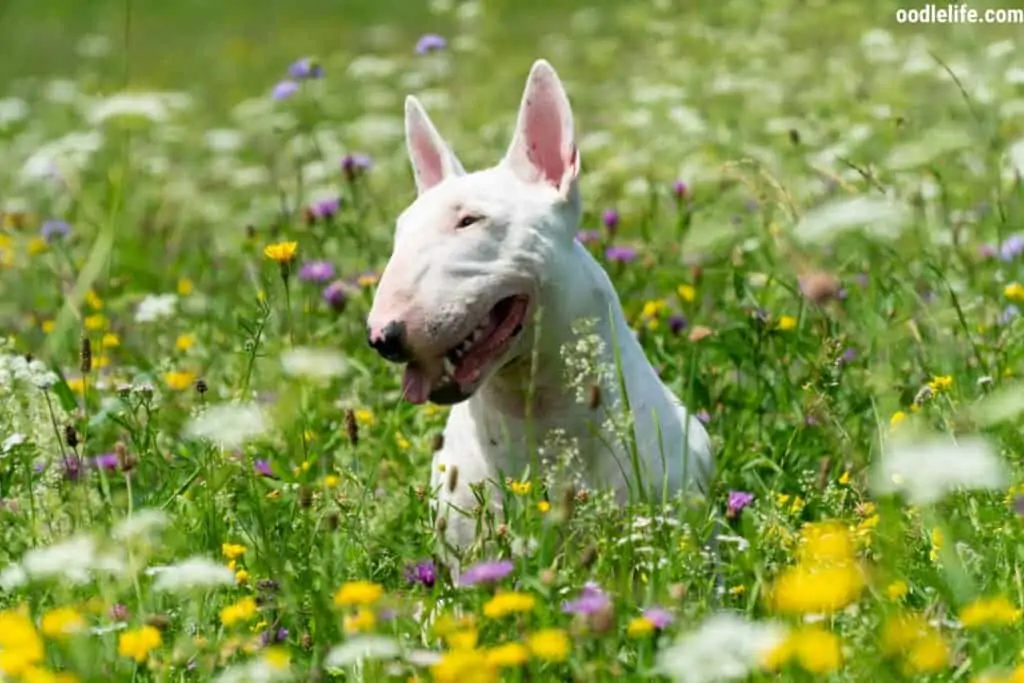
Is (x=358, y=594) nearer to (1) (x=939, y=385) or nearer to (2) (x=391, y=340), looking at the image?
(2) (x=391, y=340)

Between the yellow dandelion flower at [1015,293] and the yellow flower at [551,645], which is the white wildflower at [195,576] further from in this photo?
the yellow dandelion flower at [1015,293]

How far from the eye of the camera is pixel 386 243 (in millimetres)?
5793

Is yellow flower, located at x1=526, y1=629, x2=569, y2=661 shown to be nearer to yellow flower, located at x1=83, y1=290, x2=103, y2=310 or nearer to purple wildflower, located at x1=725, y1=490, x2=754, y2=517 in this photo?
purple wildflower, located at x1=725, y1=490, x2=754, y2=517

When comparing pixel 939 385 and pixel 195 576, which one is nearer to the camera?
pixel 195 576

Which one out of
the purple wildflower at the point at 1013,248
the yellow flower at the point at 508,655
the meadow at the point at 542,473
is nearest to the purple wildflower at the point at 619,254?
the meadow at the point at 542,473

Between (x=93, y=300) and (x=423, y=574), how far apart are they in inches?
106

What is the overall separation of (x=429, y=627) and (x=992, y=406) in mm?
951

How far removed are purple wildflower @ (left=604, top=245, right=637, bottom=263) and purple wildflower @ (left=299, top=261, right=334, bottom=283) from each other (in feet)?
2.54

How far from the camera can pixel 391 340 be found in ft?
11.2

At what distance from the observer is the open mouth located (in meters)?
3.49

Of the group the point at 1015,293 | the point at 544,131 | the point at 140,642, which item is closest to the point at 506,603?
the point at 140,642

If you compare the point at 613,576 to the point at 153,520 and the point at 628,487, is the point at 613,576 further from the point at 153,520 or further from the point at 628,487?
the point at 153,520

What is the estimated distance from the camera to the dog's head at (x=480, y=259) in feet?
11.3

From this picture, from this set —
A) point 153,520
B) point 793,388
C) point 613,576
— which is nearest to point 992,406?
point 613,576
